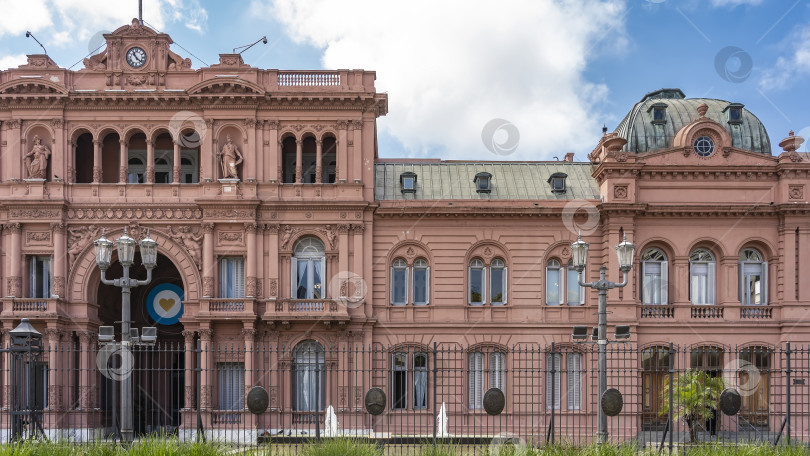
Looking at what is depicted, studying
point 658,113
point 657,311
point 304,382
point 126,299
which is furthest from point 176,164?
point 658,113

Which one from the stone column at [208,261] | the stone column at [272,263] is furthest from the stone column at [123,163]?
the stone column at [272,263]

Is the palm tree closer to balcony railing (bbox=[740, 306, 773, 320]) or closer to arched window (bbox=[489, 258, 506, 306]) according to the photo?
balcony railing (bbox=[740, 306, 773, 320])

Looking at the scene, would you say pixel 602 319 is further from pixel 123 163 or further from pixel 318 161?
pixel 123 163

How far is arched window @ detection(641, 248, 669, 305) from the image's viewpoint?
36.2 metres

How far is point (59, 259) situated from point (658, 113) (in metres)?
27.3

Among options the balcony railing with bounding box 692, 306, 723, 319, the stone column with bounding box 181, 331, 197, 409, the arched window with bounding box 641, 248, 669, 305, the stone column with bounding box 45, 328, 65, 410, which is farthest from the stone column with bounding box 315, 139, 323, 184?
the balcony railing with bounding box 692, 306, 723, 319

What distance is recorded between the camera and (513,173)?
3947 centimetres

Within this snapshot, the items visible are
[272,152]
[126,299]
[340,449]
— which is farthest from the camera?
[272,152]

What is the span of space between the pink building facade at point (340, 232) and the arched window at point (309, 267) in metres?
0.07

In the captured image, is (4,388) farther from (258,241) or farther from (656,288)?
(656,288)

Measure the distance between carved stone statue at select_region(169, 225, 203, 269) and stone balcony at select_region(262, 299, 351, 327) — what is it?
12.2 feet

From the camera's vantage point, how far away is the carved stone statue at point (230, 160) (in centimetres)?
3491

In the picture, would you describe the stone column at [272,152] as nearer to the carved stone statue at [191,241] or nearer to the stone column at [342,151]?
the stone column at [342,151]

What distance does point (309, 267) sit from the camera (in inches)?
1405
